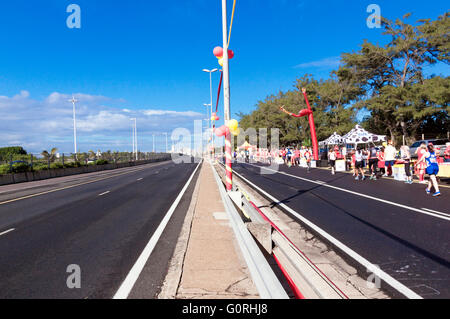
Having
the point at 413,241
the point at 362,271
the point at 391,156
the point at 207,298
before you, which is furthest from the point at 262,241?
the point at 391,156

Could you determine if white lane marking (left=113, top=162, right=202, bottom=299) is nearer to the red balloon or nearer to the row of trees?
the red balloon

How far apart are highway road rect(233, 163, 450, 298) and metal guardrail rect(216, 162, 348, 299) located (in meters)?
0.98

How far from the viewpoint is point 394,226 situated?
7.54 meters

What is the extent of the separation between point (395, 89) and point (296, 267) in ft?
133

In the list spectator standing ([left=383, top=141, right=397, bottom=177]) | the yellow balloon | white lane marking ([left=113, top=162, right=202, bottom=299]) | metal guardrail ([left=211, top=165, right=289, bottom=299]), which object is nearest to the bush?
spectator standing ([left=383, top=141, right=397, bottom=177])

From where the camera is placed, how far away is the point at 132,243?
6672 mm

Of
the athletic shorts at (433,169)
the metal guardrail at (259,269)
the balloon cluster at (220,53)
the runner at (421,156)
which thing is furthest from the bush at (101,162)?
the metal guardrail at (259,269)

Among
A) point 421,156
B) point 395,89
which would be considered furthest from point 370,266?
point 395,89

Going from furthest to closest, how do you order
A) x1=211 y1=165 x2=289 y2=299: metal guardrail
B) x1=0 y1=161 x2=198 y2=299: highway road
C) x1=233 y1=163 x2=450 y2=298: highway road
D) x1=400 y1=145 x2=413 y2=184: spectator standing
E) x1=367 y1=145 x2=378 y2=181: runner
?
x1=367 y1=145 x2=378 y2=181: runner
x1=400 y1=145 x2=413 y2=184: spectator standing
x1=233 y1=163 x2=450 y2=298: highway road
x1=0 y1=161 x2=198 y2=299: highway road
x1=211 y1=165 x2=289 y2=299: metal guardrail

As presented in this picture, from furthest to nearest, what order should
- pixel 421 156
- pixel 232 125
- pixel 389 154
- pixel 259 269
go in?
pixel 389 154, pixel 421 156, pixel 232 125, pixel 259 269

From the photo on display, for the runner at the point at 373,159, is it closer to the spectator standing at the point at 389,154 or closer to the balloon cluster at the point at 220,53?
the spectator standing at the point at 389,154

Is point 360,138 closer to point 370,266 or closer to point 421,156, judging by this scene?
point 421,156

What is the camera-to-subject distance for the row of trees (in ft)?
123
